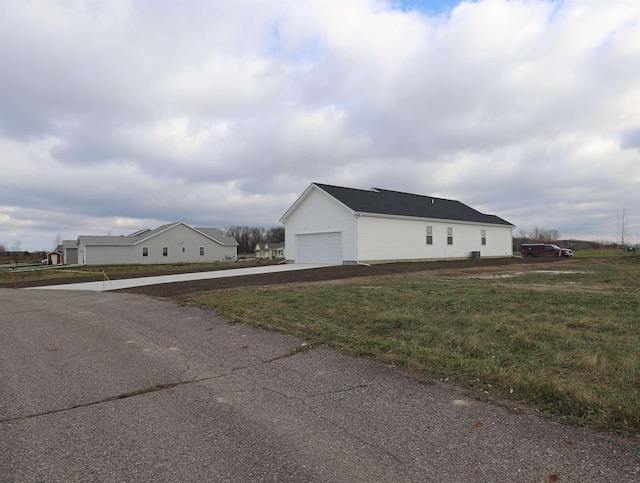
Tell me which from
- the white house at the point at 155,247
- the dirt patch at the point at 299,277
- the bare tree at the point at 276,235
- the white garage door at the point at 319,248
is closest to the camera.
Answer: the dirt patch at the point at 299,277

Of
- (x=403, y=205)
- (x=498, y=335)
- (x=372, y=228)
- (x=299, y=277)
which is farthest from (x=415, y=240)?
(x=498, y=335)

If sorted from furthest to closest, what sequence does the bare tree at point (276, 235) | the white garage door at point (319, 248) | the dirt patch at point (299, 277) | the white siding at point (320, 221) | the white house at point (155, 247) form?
the bare tree at point (276, 235) → the white house at point (155, 247) → the white garage door at point (319, 248) → the white siding at point (320, 221) → the dirt patch at point (299, 277)

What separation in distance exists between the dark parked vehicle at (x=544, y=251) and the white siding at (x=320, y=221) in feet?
82.8

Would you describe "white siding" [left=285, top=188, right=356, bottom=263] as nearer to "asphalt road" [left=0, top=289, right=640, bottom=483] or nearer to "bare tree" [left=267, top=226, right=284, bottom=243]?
"asphalt road" [left=0, top=289, right=640, bottom=483]

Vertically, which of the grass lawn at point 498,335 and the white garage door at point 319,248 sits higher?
the white garage door at point 319,248

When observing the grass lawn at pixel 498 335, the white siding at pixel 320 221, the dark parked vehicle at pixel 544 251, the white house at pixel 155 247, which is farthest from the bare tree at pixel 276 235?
the grass lawn at pixel 498 335

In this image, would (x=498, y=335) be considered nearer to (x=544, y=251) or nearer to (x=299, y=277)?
(x=299, y=277)

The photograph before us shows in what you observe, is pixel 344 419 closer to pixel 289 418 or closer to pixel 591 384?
pixel 289 418

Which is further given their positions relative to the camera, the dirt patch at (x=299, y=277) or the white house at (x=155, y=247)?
the white house at (x=155, y=247)

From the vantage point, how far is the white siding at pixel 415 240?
23.8 meters

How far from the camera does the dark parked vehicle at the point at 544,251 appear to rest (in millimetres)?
38656

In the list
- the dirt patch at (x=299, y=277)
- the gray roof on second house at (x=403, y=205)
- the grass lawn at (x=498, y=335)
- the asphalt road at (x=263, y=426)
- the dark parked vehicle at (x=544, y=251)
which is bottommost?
the asphalt road at (x=263, y=426)

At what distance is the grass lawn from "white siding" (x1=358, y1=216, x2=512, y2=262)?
13.1m

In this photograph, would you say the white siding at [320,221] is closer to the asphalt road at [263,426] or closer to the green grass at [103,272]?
the green grass at [103,272]
